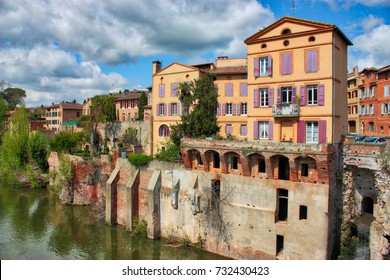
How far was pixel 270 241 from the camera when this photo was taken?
2108cm

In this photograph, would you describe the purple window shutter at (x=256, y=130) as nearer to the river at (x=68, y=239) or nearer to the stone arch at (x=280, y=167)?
A: the stone arch at (x=280, y=167)

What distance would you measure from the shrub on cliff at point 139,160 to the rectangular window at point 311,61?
1425 centimetres

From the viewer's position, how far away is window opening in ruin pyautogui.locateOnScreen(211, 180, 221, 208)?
23.6m

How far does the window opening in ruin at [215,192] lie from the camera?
929 inches

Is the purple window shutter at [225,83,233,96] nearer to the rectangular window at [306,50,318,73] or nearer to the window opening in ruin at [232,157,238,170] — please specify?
the window opening in ruin at [232,157,238,170]

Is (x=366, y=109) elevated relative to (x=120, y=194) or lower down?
elevated

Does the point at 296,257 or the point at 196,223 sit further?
the point at 196,223

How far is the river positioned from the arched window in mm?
10785

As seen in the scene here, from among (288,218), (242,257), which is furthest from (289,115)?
(242,257)

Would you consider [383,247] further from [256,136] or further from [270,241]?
[256,136]

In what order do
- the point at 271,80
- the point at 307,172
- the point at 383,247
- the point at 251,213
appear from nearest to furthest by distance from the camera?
the point at 383,247, the point at 307,172, the point at 251,213, the point at 271,80

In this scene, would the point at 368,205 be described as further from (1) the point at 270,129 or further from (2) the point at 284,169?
(1) the point at 270,129

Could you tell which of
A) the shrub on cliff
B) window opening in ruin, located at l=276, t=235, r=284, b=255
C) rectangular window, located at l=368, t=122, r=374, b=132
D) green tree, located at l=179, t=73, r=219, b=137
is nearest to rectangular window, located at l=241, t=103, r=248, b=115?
green tree, located at l=179, t=73, r=219, b=137

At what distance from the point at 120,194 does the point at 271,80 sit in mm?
16257
